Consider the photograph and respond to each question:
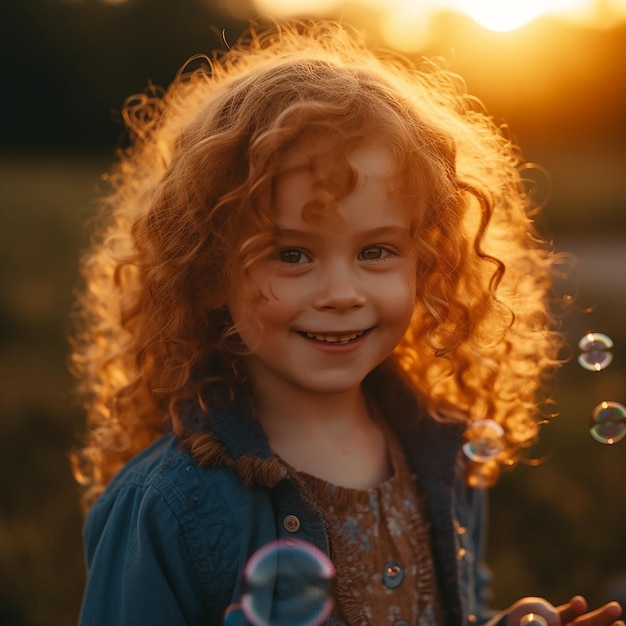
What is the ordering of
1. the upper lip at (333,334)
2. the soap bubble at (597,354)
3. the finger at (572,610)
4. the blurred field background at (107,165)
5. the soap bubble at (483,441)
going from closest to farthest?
the upper lip at (333,334) → the finger at (572,610) → the soap bubble at (483,441) → the soap bubble at (597,354) → the blurred field background at (107,165)

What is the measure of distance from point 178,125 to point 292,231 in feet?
1.94

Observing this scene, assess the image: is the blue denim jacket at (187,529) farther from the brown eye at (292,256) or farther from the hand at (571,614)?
the hand at (571,614)

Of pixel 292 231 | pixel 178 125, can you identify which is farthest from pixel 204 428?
pixel 178 125

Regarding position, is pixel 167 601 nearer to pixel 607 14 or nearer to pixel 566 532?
pixel 566 532

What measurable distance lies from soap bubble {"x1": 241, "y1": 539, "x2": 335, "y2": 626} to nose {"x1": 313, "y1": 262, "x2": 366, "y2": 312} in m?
0.46

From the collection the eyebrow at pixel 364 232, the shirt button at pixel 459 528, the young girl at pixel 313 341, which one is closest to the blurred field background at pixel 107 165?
the young girl at pixel 313 341

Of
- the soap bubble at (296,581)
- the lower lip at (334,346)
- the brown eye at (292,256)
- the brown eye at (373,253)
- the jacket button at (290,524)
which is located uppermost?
the brown eye at (373,253)

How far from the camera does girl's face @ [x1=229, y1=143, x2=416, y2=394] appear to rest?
162 centimetres

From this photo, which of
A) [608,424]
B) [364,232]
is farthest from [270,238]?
[608,424]

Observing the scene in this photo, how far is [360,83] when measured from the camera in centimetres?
178

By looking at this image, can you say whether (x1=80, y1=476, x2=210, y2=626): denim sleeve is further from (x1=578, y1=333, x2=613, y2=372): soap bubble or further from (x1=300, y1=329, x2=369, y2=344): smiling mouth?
(x1=578, y1=333, x2=613, y2=372): soap bubble

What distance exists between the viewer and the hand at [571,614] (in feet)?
5.74

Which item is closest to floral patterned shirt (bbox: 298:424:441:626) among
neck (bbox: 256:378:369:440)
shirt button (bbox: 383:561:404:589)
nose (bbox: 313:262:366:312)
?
shirt button (bbox: 383:561:404:589)

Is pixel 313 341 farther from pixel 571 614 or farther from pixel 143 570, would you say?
pixel 571 614
